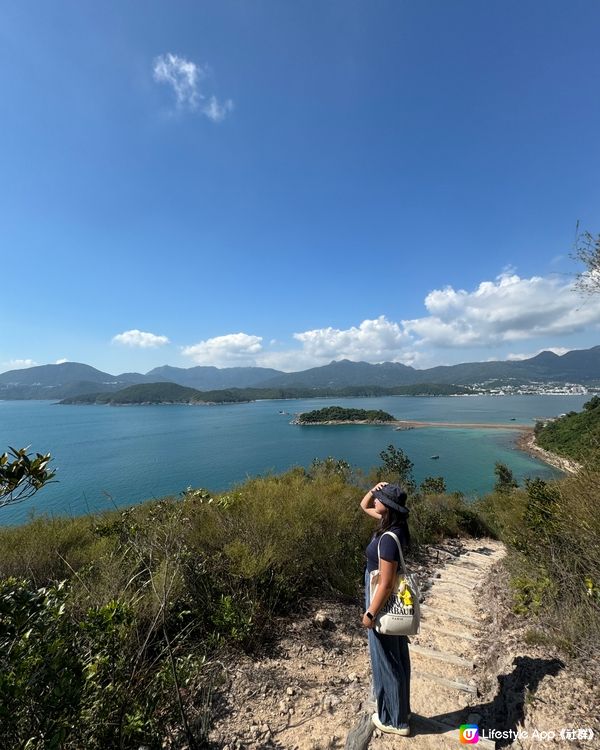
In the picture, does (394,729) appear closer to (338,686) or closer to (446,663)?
(338,686)

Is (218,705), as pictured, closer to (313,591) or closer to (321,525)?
(313,591)

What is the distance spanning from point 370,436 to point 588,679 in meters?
64.6

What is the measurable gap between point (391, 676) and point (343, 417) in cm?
8639

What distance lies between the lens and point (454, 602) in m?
4.77

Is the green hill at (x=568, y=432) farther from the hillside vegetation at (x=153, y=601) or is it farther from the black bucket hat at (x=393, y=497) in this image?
the black bucket hat at (x=393, y=497)

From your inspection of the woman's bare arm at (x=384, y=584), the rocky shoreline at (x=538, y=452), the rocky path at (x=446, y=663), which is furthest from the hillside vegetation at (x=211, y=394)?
the woman's bare arm at (x=384, y=584)

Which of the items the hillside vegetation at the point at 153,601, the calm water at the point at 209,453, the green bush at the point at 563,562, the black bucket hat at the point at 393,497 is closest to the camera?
the hillside vegetation at the point at 153,601

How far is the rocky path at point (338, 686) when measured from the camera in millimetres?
2404

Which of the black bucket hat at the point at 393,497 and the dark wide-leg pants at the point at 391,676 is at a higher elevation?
the black bucket hat at the point at 393,497

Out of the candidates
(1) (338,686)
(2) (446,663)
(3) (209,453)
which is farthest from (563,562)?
(3) (209,453)

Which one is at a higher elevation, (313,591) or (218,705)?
(218,705)

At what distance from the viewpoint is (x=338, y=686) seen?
3.06 meters

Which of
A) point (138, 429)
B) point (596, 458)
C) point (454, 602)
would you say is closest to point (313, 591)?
point (454, 602)

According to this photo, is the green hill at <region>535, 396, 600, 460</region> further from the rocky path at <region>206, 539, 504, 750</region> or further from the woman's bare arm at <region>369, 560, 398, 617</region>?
the woman's bare arm at <region>369, 560, 398, 617</region>
